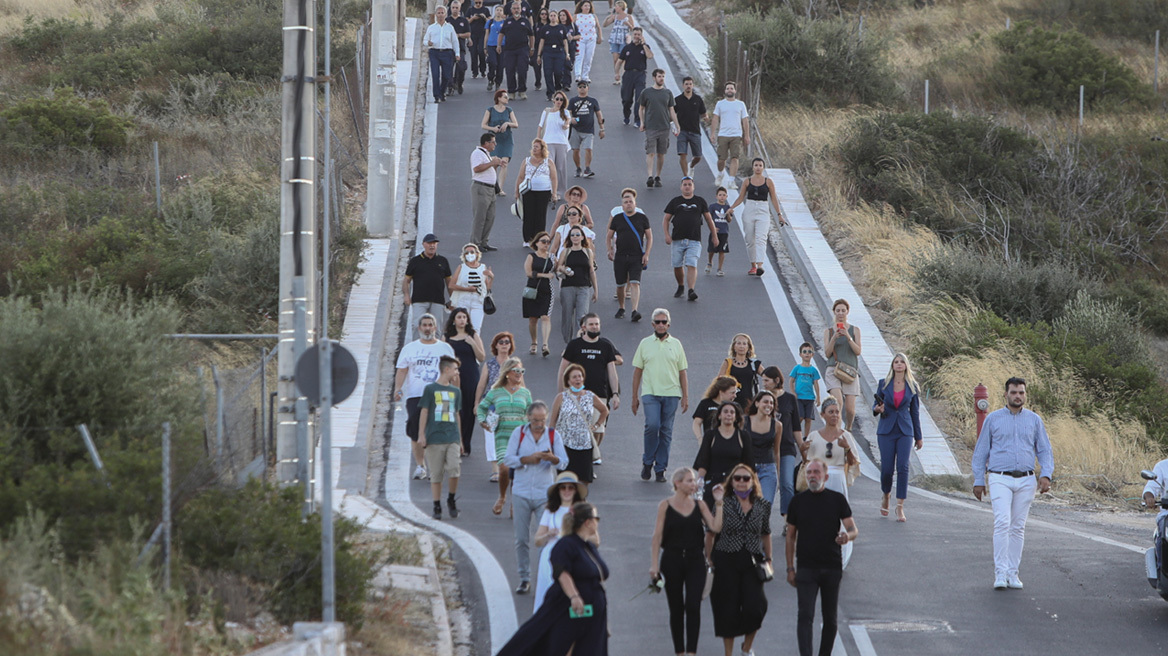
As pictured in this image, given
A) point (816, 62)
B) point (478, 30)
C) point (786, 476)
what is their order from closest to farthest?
point (786, 476)
point (478, 30)
point (816, 62)

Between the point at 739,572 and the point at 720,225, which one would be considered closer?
the point at 739,572

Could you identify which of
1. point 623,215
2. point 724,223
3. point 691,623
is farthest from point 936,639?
point 724,223

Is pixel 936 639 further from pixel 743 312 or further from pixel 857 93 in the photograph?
pixel 857 93

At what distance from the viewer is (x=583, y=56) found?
28828 millimetres

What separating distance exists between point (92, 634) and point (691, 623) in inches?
165

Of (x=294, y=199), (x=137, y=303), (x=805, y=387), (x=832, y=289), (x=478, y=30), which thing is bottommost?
(x=805, y=387)

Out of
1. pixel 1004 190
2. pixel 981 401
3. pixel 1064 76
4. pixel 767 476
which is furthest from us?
pixel 1064 76

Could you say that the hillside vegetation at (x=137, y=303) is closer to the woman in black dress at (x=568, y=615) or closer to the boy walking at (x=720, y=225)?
the woman in black dress at (x=568, y=615)

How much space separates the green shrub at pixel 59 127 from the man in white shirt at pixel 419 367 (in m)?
15.1

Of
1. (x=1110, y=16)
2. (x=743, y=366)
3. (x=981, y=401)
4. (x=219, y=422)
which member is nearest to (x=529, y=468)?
(x=219, y=422)

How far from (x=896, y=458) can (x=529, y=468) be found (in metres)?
4.07

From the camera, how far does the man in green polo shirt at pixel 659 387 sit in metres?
13.4

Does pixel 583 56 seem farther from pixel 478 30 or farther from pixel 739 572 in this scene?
pixel 739 572

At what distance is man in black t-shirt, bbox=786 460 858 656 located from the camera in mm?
9344
